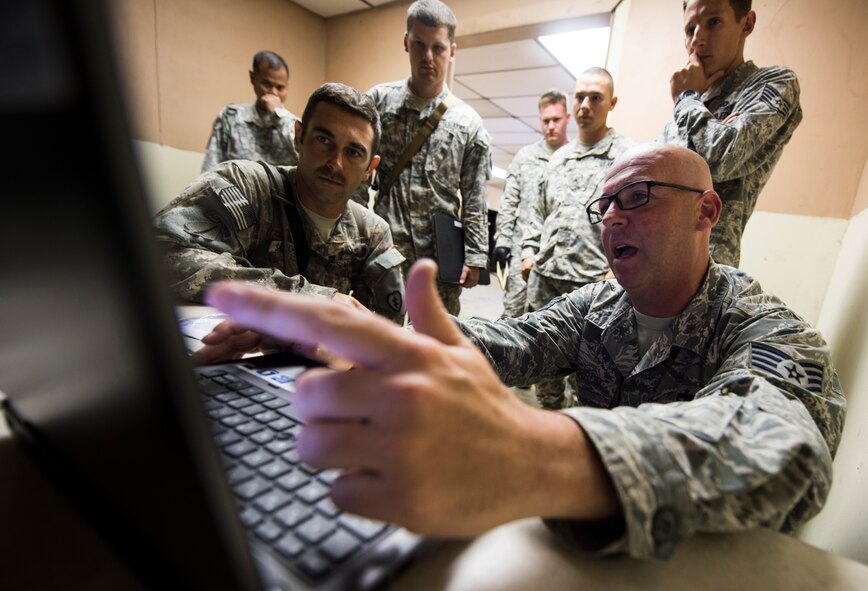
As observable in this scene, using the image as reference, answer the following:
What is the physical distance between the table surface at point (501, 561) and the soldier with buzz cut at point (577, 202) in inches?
66.8

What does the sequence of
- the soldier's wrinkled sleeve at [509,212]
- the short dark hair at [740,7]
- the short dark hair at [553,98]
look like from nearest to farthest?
the short dark hair at [740,7] → the soldier's wrinkled sleeve at [509,212] → the short dark hair at [553,98]

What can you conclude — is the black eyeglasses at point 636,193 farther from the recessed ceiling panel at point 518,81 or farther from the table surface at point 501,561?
the recessed ceiling panel at point 518,81

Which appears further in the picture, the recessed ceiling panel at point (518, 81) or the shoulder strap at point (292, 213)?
the recessed ceiling panel at point (518, 81)

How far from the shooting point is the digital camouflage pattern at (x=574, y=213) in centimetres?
196

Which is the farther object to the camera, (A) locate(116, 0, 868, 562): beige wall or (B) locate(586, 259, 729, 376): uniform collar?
(A) locate(116, 0, 868, 562): beige wall

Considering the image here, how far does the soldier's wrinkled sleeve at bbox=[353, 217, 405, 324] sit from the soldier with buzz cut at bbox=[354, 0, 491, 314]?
25.5 inches

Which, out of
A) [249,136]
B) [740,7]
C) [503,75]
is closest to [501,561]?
[740,7]

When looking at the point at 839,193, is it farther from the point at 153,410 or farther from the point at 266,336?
the point at 153,410

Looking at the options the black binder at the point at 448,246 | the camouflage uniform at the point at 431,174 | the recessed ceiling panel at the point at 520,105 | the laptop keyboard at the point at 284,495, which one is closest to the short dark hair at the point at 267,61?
the camouflage uniform at the point at 431,174

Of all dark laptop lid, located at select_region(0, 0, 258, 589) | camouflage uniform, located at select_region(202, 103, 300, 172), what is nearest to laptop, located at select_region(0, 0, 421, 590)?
dark laptop lid, located at select_region(0, 0, 258, 589)

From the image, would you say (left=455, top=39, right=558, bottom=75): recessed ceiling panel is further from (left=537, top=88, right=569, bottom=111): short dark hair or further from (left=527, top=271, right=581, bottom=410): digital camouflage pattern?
(left=527, top=271, right=581, bottom=410): digital camouflage pattern

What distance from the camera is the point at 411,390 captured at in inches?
10.1

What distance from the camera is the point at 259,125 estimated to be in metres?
2.56

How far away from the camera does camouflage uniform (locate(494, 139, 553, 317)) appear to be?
244cm
